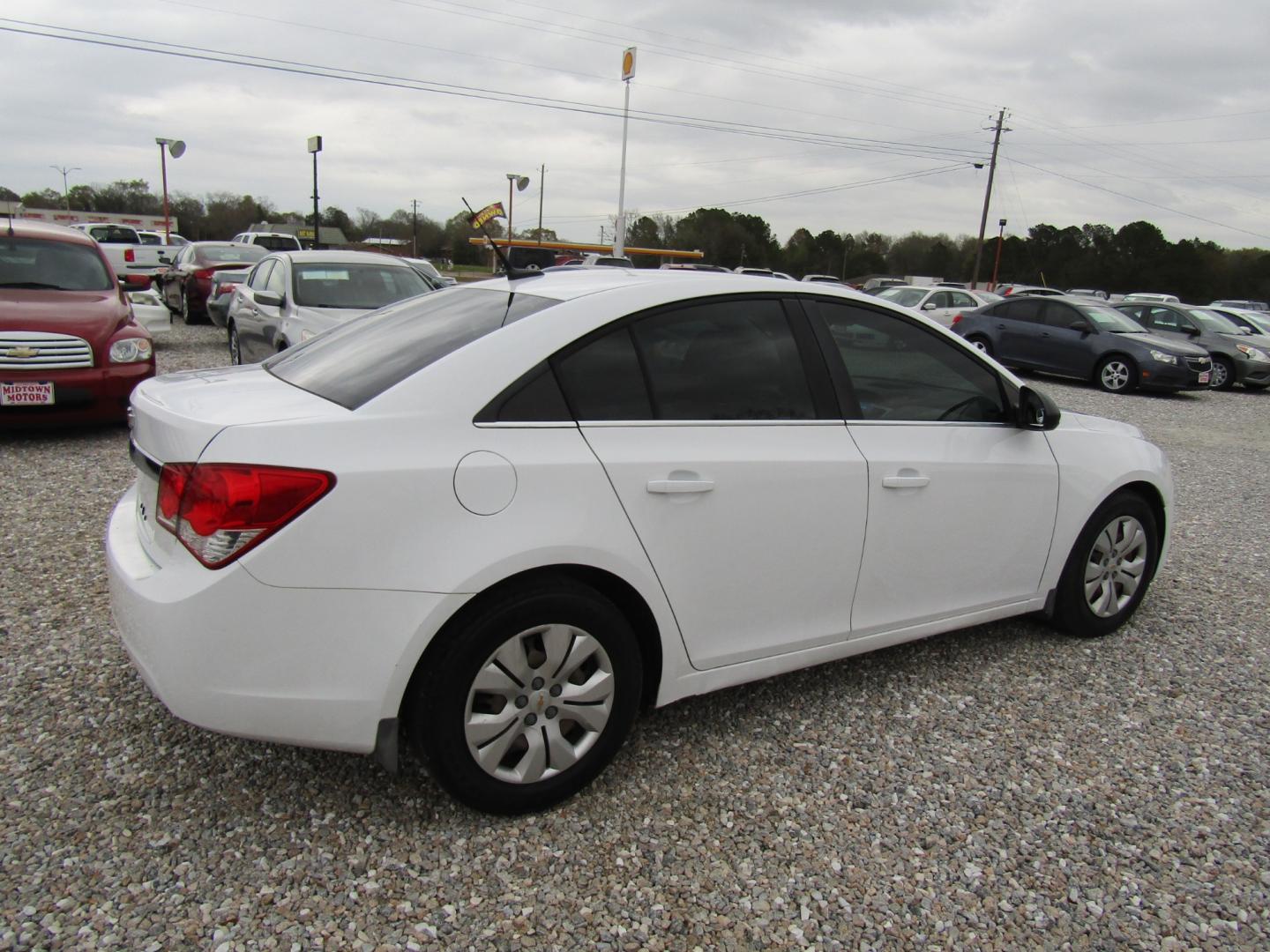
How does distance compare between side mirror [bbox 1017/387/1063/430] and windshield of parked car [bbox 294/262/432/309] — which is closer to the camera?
side mirror [bbox 1017/387/1063/430]

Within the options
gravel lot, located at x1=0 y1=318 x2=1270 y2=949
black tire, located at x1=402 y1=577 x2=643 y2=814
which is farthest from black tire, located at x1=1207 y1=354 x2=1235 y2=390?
black tire, located at x1=402 y1=577 x2=643 y2=814

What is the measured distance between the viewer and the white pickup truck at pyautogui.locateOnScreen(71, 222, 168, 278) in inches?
922

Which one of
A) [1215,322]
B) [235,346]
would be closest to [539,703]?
[235,346]

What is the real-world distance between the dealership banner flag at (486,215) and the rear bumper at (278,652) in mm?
1918

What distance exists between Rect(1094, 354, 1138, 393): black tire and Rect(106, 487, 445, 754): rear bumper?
1525 cm

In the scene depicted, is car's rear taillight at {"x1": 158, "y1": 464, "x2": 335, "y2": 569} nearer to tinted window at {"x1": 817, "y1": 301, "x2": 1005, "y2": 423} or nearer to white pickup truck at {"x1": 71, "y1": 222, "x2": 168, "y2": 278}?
tinted window at {"x1": 817, "y1": 301, "x2": 1005, "y2": 423}

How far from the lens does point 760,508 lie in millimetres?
2729

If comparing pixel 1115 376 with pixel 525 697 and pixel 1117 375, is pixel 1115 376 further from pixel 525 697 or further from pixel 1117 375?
pixel 525 697

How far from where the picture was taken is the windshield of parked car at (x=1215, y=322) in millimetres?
17750

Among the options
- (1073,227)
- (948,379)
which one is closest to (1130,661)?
(948,379)

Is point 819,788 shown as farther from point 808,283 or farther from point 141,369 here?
point 141,369

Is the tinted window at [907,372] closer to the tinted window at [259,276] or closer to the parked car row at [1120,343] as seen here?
the tinted window at [259,276]

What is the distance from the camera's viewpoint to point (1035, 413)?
3414 mm

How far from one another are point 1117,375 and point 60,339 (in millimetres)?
14986
